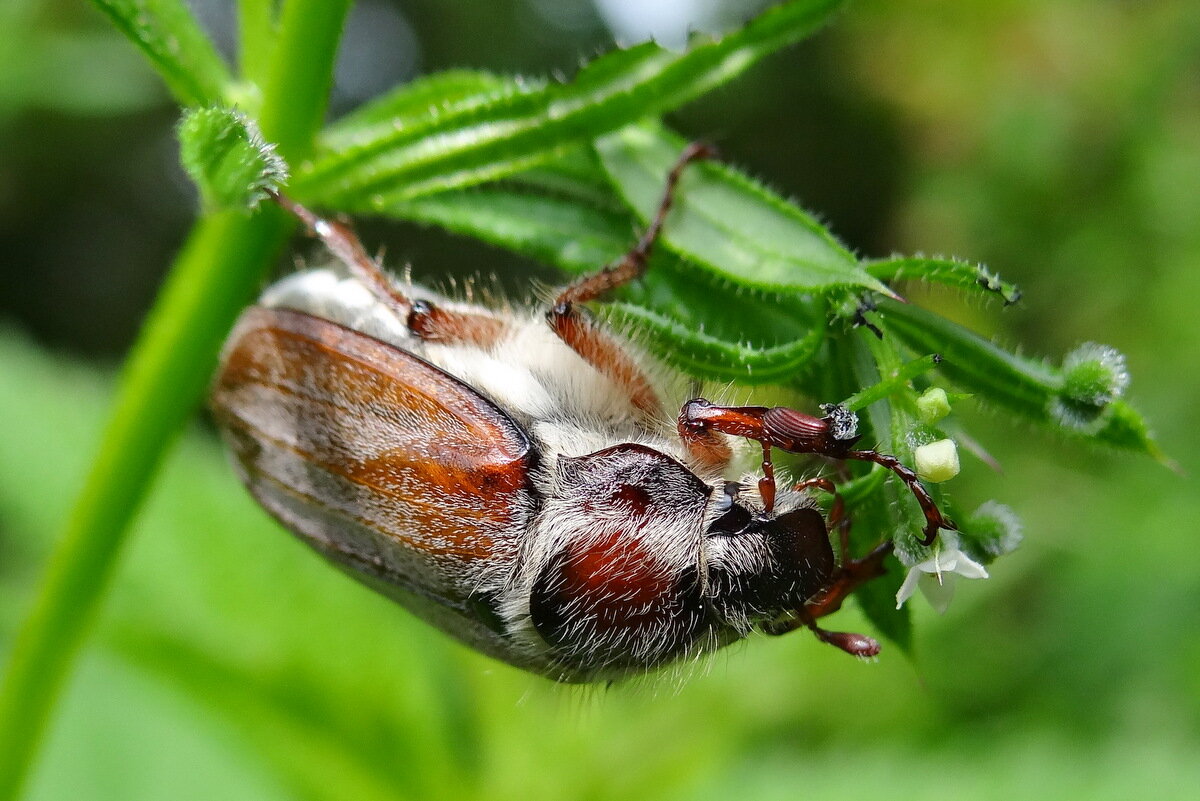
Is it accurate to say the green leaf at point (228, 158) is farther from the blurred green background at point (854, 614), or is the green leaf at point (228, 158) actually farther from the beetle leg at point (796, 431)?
the beetle leg at point (796, 431)

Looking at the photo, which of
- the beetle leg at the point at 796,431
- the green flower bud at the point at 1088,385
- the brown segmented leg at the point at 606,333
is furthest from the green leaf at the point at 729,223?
the green flower bud at the point at 1088,385

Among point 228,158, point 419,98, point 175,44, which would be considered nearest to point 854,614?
point 419,98

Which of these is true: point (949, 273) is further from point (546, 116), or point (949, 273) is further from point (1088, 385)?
point (546, 116)

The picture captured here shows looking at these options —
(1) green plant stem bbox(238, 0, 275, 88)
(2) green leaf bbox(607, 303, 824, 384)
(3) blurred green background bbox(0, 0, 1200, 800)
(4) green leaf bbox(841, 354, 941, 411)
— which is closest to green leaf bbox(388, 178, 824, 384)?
(2) green leaf bbox(607, 303, 824, 384)

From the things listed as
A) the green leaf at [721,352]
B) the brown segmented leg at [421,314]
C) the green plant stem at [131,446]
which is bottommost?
the green plant stem at [131,446]

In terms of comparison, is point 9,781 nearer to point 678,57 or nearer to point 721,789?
point 678,57
